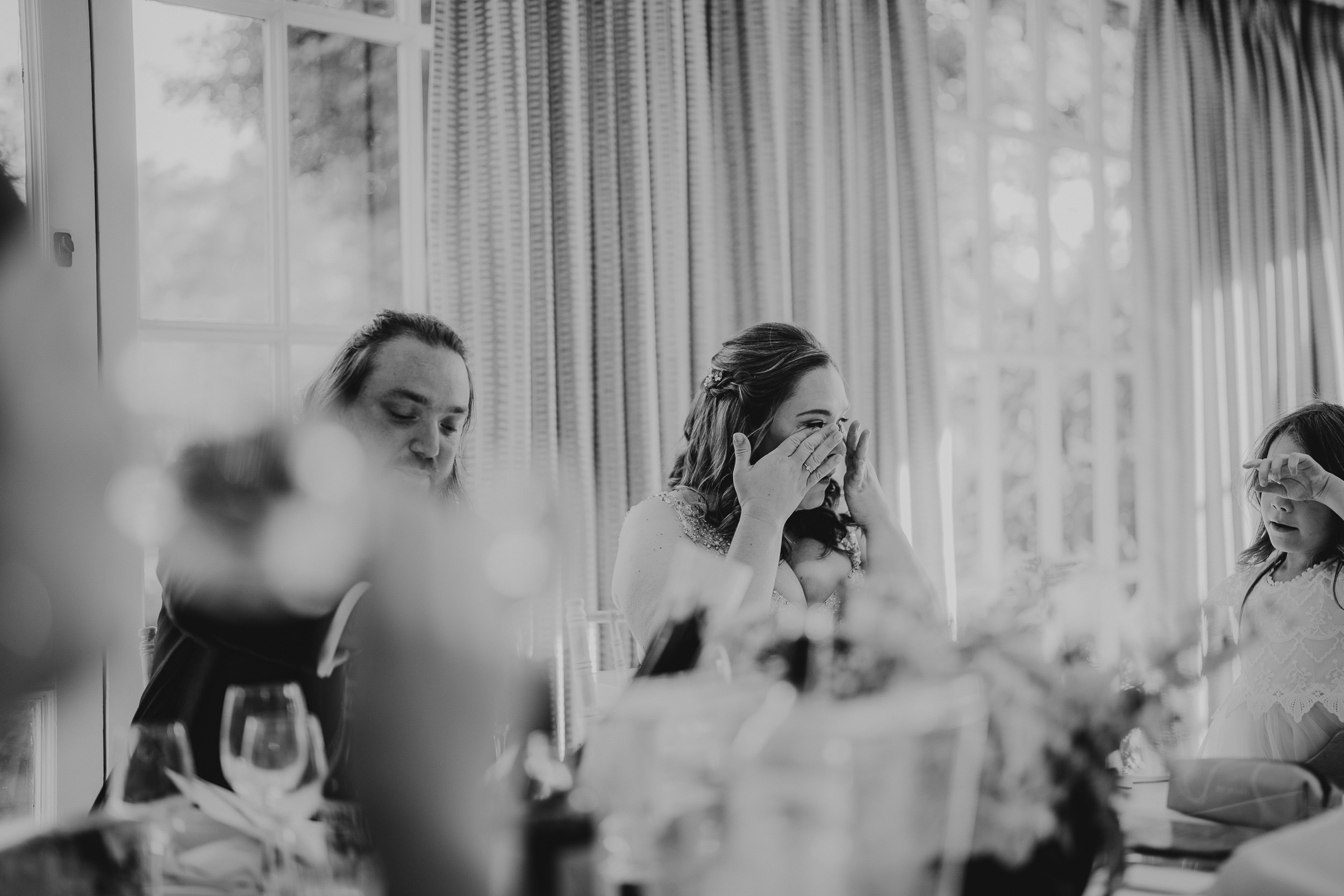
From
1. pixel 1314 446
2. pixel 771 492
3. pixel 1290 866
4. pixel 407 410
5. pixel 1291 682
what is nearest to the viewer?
pixel 1290 866

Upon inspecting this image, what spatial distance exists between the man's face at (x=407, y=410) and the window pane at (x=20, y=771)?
994 millimetres

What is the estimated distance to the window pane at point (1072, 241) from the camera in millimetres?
3941

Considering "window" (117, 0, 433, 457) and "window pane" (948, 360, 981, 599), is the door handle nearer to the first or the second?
"window" (117, 0, 433, 457)

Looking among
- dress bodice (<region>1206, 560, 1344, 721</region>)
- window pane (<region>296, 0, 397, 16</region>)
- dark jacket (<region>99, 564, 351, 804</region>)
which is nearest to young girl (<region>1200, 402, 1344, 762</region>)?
dress bodice (<region>1206, 560, 1344, 721</region>)

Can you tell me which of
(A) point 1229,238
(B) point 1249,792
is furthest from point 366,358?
(A) point 1229,238

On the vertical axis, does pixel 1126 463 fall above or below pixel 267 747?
above

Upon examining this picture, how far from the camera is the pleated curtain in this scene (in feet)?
12.7

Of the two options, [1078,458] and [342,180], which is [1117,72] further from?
[342,180]

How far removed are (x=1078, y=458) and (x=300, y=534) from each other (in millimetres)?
3536

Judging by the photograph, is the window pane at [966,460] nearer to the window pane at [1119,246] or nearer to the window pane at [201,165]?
the window pane at [1119,246]

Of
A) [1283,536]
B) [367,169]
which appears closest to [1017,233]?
[1283,536]

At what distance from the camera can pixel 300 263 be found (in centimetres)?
253

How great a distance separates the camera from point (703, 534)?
2164 millimetres

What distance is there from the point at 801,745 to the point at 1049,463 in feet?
11.4
